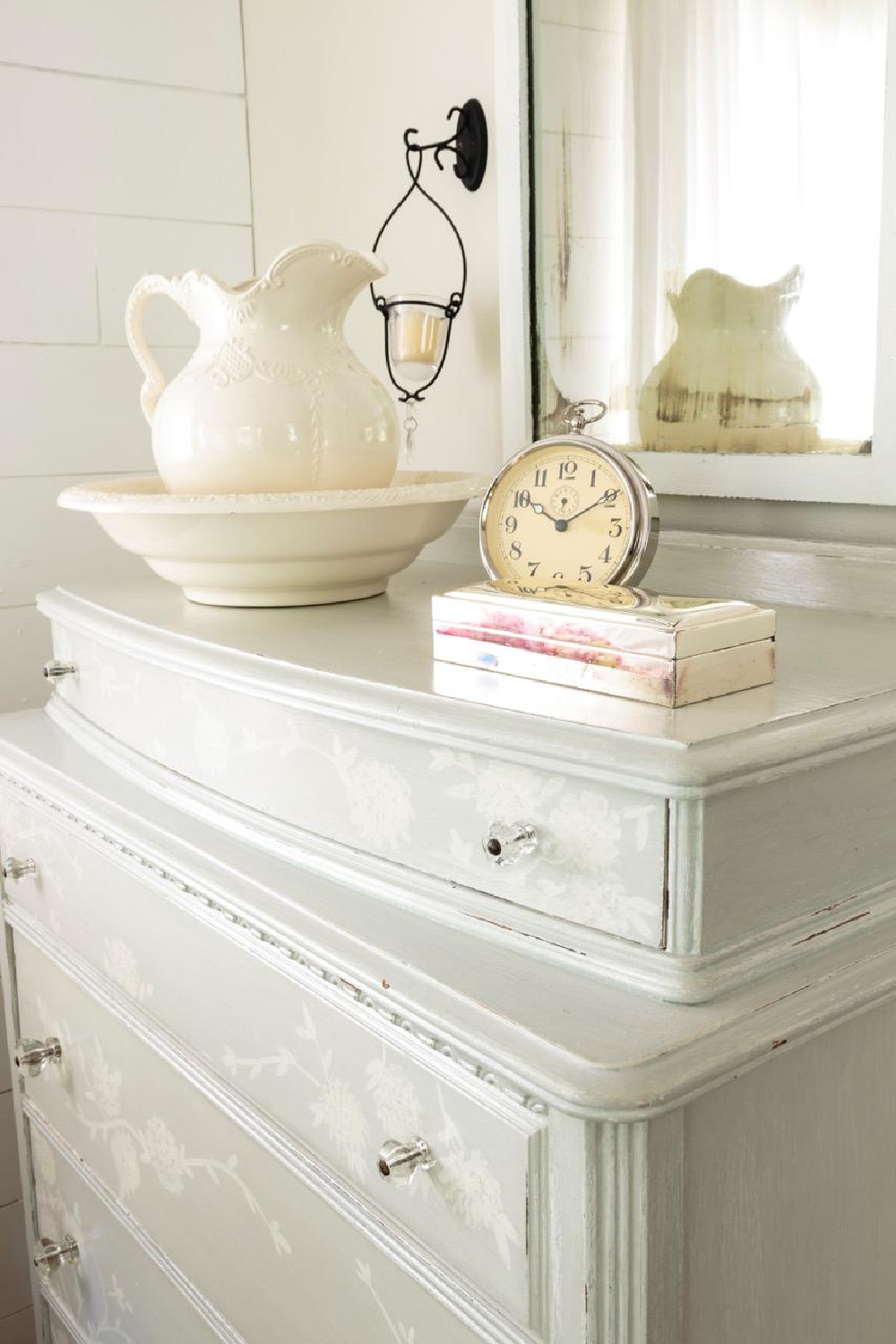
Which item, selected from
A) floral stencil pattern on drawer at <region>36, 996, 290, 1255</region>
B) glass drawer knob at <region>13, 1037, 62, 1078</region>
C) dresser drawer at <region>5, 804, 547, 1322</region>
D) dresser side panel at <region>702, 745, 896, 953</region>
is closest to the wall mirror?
→ dresser side panel at <region>702, 745, 896, 953</region>

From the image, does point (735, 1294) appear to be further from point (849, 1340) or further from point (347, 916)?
point (347, 916)

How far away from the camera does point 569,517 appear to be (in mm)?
946

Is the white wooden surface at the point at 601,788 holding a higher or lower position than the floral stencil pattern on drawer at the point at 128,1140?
higher

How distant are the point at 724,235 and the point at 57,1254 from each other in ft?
3.91

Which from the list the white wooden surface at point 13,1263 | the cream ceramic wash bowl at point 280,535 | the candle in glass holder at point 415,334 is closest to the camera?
the cream ceramic wash bowl at point 280,535

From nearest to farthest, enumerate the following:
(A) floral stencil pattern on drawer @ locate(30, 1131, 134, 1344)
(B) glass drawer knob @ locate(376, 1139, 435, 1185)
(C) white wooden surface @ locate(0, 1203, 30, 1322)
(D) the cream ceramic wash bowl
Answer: (B) glass drawer knob @ locate(376, 1139, 435, 1185) < (D) the cream ceramic wash bowl < (A) floral stencil pattern on drawer @ locate(30, 1131, 134, 1344) < (C) white wooden surface @ locate(0, 1203, 30, 1322)

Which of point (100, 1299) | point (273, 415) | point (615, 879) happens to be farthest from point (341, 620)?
point (100, 1299)

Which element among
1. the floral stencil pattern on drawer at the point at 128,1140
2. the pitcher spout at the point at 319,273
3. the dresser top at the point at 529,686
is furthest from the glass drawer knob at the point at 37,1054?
the pitcher spout at the point at 319,273

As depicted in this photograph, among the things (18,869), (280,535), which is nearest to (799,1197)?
(280,535)

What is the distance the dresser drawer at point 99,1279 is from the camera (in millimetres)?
1053

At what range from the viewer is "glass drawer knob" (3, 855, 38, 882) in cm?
123

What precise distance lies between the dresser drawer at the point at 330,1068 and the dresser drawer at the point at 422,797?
0.09 metres

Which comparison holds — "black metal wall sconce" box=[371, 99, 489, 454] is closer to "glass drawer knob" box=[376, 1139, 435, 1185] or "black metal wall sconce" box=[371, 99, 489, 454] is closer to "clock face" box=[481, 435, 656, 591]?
"clock face" box=[481, 435, 656, 591]

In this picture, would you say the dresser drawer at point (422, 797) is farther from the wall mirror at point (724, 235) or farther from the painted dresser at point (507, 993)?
the wall mirror at point (724, 235)
